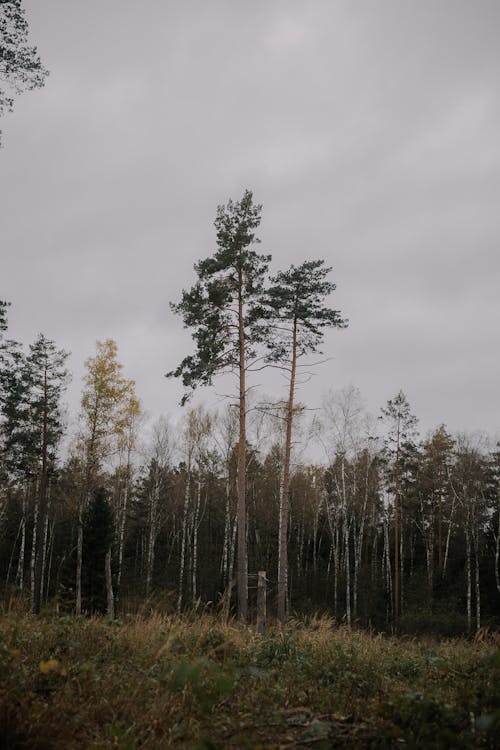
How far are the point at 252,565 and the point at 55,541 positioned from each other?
1599 centimetres

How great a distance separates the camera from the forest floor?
291cm

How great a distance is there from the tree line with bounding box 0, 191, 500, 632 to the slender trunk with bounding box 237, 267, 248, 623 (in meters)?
0.06

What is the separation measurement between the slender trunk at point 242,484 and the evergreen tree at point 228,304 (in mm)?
33

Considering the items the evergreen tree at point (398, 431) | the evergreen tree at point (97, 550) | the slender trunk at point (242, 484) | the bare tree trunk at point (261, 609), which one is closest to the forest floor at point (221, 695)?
the bare tree trunk at point (261, 609)

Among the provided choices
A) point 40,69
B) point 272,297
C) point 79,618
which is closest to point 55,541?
point 272,297

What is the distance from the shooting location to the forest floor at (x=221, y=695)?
2.91 m

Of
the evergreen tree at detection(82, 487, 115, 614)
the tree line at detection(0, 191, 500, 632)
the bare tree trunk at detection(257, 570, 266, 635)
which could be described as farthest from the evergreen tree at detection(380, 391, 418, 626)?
the bare tree trunk at detection(257, 570, 266, 635)

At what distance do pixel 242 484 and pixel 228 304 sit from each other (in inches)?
231

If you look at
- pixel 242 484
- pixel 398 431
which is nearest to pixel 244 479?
pixel 242 484

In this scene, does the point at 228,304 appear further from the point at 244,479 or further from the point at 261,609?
the point at 261,609

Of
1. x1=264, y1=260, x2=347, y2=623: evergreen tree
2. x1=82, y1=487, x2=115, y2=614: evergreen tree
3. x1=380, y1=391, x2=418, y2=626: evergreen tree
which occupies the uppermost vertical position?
x1=264, y1=260, x2=347, y2=623: evergreen tree

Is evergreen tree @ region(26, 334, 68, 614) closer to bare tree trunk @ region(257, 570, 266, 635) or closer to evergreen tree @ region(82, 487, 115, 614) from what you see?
evergreen tree @ region(82, 487, 115, 614)

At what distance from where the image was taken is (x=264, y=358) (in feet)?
50.5

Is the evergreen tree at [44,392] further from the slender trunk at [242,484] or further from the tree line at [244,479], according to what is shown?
the slender trunk at [242,484]
